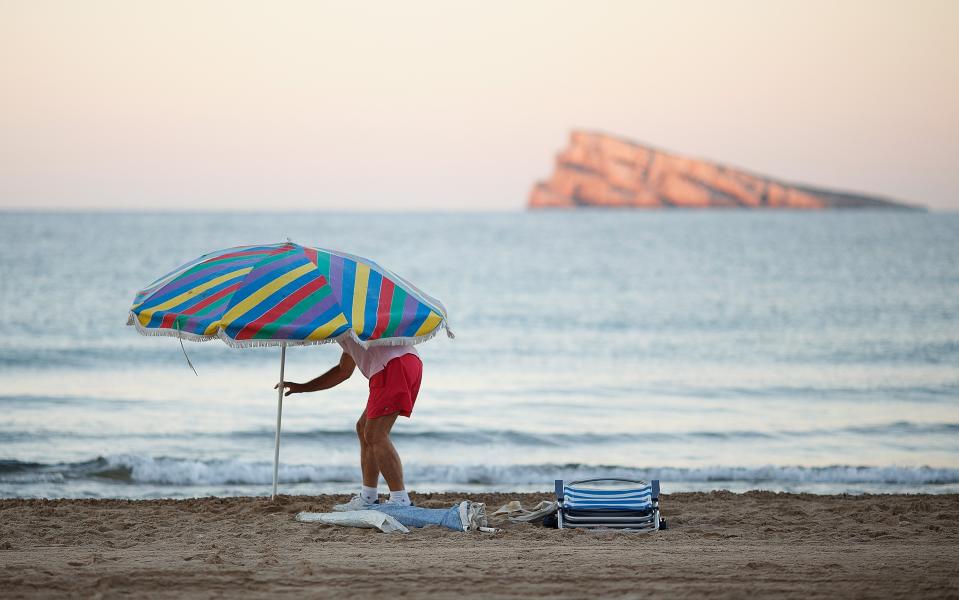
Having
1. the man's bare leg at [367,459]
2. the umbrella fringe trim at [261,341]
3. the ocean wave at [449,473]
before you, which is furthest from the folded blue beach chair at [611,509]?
the ocean wave at [449,473]

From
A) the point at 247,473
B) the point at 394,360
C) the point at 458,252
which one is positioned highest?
the point at 458,252

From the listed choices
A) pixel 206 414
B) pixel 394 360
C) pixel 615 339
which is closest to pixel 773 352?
pixel 615 339

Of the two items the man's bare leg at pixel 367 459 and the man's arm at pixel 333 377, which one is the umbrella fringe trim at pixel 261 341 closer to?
the man's arm at pixel 333 377

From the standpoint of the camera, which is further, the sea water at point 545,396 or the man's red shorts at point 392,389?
the sea water at point 545,396

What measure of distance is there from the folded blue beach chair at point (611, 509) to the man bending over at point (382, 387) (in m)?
1.13

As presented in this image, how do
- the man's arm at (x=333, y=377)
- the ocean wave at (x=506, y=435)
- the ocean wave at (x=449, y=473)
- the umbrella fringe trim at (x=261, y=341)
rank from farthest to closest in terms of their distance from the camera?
the ocean wave at (x=506, y=435) < the ocean wave at (x=449, y=473) < the man's arm at (x=333, y=377) < the umbrella fringe trim at (x=261, y=341)

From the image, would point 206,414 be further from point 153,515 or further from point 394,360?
point 394,360

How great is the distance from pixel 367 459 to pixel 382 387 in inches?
23.1

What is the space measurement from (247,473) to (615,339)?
45.2 ft

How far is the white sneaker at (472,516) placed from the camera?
650 centimetres

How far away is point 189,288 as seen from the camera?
643 centimetres

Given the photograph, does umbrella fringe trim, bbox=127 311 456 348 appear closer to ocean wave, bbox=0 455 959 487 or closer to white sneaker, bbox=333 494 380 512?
white sneaker, bbox=333 494 380 512

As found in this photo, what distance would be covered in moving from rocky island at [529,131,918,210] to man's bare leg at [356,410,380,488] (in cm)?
10805

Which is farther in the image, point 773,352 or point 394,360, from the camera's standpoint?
point 773,352
